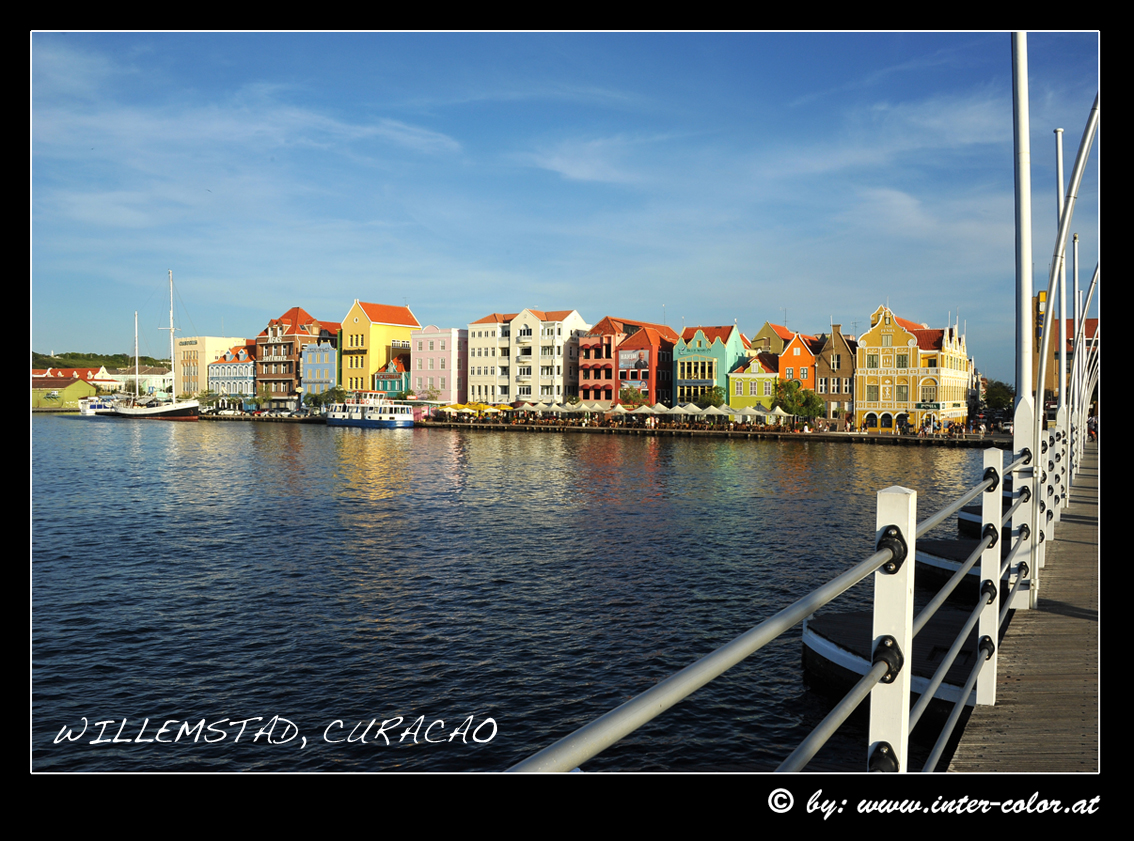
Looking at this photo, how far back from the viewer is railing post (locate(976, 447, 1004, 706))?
14.6 ft

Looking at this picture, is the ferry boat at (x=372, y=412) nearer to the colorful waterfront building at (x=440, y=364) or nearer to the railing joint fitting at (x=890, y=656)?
the colorful waterfront building at (x=440, y=364)

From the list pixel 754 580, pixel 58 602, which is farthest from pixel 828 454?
pixel 58 602

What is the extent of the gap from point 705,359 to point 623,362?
8.72m

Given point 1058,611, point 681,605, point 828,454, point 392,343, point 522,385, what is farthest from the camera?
point 392,343

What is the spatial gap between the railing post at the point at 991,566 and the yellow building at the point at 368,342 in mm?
101675

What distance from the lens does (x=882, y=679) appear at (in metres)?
2.34

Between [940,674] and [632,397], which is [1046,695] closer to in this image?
[940,674]

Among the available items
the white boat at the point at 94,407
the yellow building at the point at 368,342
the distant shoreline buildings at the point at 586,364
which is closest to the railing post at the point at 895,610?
the distant shoreline buildings at the point at 586,364

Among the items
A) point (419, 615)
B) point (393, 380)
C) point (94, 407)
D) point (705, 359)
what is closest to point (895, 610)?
point (419, 615)

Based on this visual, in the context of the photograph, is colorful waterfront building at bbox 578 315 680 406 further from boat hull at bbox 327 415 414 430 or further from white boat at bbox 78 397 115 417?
white boat at bbox 78 397 115 417

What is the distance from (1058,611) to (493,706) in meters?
7.08

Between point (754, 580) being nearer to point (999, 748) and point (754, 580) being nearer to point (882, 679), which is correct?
point (999, 748)

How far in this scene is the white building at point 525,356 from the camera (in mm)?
90188
